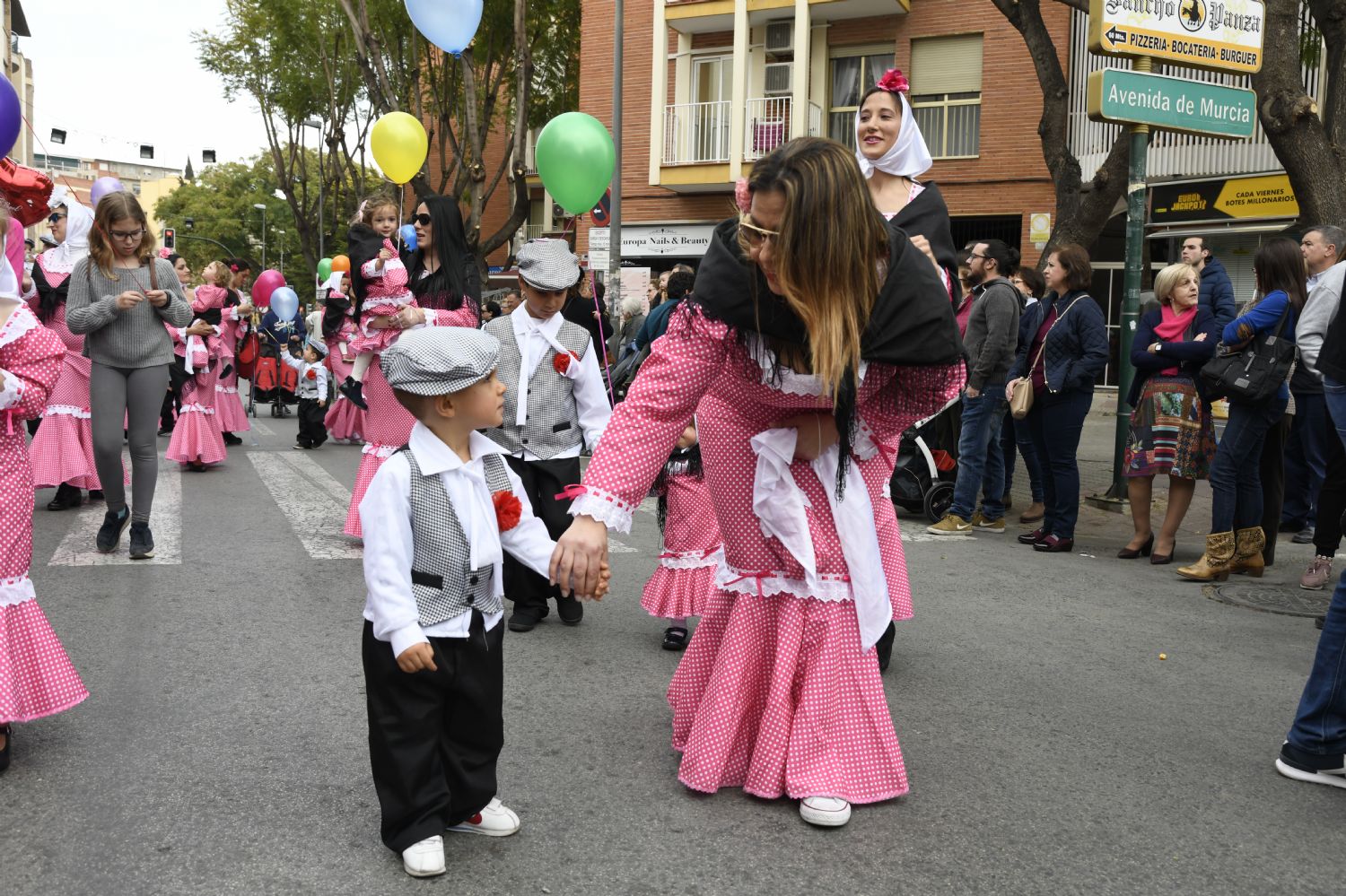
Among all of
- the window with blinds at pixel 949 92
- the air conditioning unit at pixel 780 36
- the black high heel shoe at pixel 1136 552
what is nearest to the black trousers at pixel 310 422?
the black high heel shoe at pixel 1136 552

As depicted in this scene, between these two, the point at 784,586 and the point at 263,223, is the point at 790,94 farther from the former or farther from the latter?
the point at 263,223

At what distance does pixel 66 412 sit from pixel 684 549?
5.69 m

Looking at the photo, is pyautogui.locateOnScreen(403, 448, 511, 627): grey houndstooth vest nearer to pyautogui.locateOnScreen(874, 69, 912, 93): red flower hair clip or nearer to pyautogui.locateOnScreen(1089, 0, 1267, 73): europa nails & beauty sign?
pyautogui.locateOnScreen(874, 69, 912, 93): red flower hair clip

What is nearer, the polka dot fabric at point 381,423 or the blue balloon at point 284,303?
the polka dot fabric at point 381,423

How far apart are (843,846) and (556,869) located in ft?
2.54

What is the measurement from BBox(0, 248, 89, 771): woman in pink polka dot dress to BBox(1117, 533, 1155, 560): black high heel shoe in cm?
634

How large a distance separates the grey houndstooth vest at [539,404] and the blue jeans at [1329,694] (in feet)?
10.9

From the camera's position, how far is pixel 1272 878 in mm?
3211

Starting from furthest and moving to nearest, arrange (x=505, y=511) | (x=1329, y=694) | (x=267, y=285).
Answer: (x=267, y=285), (x=1329, y=694), (x=505, y=511)

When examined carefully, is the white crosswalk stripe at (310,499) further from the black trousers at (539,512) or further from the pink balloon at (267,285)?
the pink balloon at (267,285)

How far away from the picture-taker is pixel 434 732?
3.14 metres

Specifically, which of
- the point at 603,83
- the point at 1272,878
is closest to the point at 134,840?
the point at 1272,878

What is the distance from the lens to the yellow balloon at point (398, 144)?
32.0ft

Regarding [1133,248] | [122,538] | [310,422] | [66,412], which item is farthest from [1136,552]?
[310,422]
